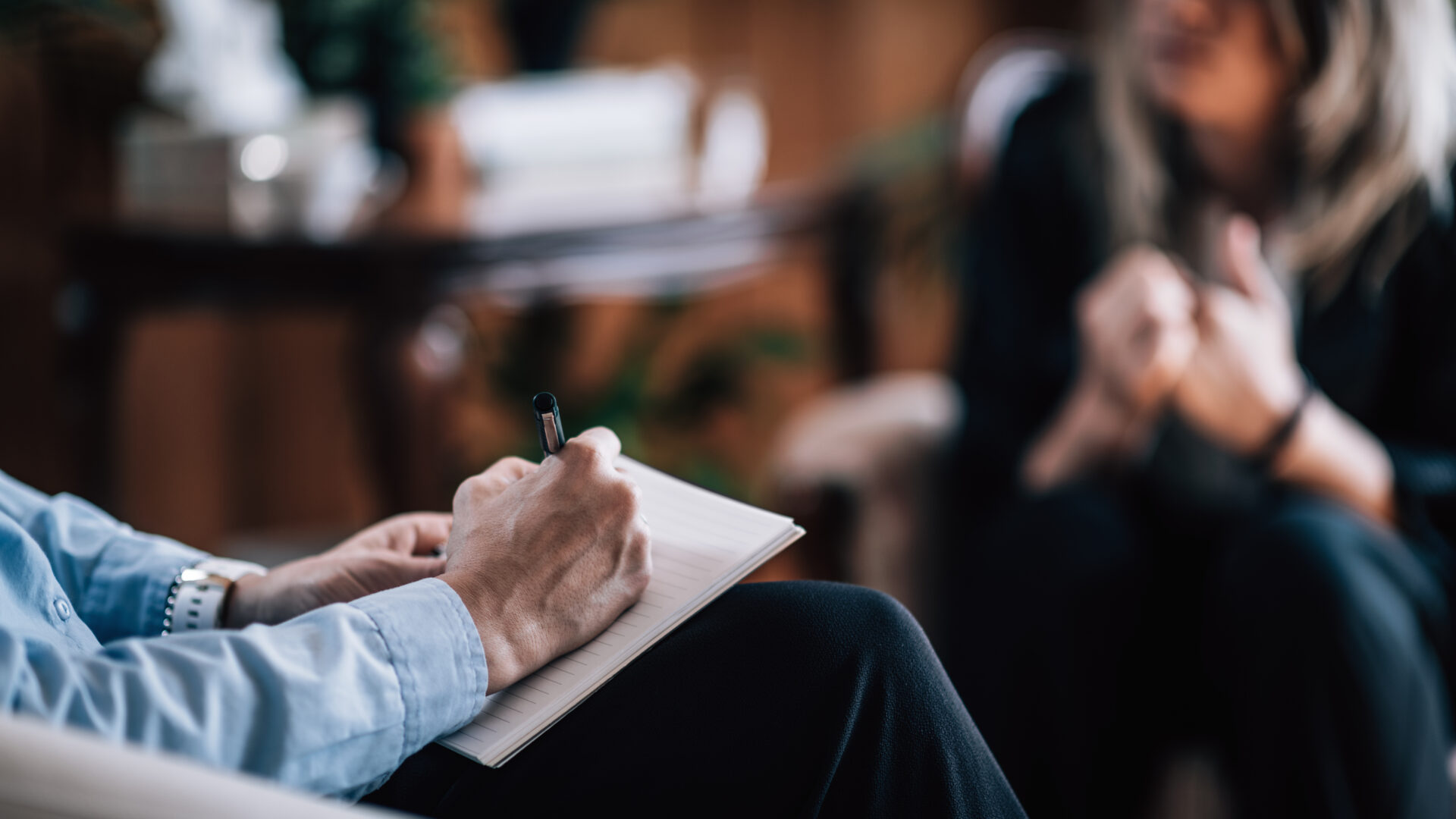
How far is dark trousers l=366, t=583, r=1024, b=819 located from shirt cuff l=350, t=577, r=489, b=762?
0.04m

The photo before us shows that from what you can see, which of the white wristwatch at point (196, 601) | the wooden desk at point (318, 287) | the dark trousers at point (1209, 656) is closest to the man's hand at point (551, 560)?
the white wristwatch at point (196, 601)

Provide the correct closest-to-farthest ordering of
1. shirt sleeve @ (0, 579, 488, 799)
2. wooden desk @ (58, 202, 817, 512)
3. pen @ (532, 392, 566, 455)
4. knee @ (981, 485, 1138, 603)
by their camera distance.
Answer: shirt sleeve @ (0, 579, 488, 799) → pen @ (532, 392, 566, 455) → knee @ (981, 485, 1138, 603) → wooden desk @ (58, 202, 817, 512)

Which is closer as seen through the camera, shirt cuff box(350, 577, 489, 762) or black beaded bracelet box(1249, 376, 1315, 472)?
shirt cuff box(350, 577, 489, 762)

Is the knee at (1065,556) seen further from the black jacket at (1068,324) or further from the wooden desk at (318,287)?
the wooden desk at (318,287)

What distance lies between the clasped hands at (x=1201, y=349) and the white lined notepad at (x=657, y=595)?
0.53 meters

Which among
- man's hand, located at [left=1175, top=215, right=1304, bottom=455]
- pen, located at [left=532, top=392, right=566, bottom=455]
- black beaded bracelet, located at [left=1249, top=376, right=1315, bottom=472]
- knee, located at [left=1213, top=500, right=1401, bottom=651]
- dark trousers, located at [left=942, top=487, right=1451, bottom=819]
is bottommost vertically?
dark trousers, located at [left=942, top=487, right=1451, bottom=819]

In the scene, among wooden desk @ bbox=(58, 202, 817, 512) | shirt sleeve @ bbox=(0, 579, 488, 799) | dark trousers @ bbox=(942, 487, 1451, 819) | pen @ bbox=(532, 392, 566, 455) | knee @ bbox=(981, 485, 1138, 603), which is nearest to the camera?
shirt sleeve @ bbox=(0, 579, 488, 799)

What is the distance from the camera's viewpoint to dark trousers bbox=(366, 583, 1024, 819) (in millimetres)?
553

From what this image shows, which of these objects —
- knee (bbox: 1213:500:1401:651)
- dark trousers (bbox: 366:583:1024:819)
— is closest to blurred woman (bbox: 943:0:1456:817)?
knee (bbox: 1213:500:1401:651)

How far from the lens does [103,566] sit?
639mm

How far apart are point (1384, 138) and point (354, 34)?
1.04m

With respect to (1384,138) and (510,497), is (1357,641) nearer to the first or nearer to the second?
(1384,138)

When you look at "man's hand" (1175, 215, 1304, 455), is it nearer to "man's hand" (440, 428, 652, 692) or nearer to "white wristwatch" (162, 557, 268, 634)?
"man's hand" (440, 428, 652, 692)

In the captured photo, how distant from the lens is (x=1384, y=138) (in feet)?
3.40
